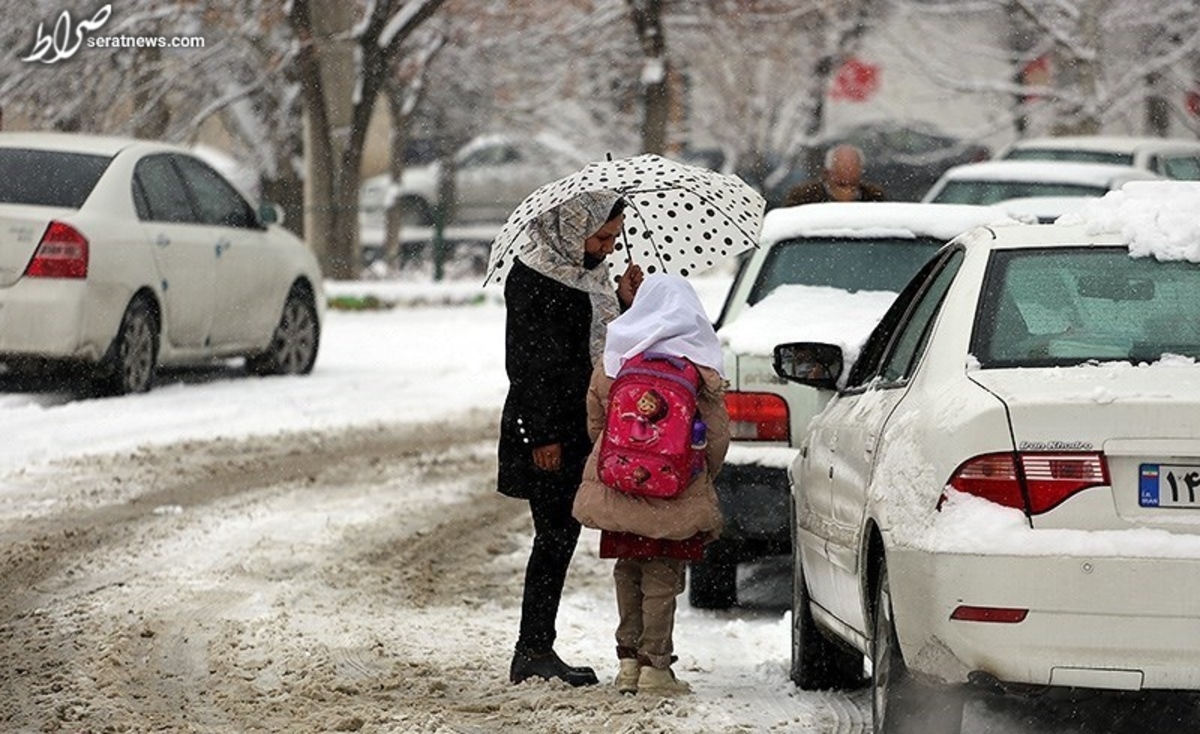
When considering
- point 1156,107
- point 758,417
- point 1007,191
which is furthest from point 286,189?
point 758,417

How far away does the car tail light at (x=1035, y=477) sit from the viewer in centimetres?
544

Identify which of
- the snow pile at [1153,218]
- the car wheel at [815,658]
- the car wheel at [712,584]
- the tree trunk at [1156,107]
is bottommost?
the car wheel at [712,584]

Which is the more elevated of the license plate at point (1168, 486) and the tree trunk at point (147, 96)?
the tree trunk at point (147, 96)

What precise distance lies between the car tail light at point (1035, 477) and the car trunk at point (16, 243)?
381 inches

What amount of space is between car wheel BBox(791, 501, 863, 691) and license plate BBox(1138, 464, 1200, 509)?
7.56 ft

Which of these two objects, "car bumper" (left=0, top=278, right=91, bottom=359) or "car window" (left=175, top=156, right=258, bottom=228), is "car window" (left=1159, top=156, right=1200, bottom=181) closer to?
"car window" (left=175, top=156, right=258, bottom=228)

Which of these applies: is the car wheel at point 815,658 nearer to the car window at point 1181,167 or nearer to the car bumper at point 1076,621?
the car bumper at point 1076,621

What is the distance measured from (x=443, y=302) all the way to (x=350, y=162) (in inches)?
147

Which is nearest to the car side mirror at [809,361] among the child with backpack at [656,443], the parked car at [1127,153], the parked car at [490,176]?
the child with backpack at [656,443]

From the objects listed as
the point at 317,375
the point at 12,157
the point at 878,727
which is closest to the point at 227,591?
the point at 878,727

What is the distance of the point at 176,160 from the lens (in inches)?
643

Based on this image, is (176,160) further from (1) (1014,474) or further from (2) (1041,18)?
(2) (1041,18)

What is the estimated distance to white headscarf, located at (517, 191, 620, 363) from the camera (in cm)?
773

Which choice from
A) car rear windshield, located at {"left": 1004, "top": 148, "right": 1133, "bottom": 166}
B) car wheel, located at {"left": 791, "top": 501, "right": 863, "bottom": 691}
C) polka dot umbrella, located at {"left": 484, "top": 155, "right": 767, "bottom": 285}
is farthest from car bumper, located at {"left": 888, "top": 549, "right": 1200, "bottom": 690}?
car rear windshield, located at {"left": 1004, "top": 148, "right": 1133, "bottom": 166}
